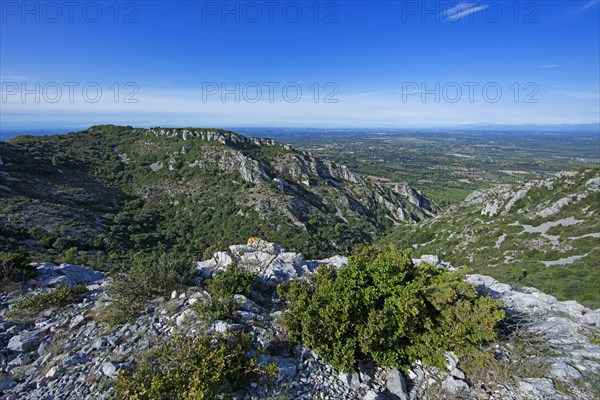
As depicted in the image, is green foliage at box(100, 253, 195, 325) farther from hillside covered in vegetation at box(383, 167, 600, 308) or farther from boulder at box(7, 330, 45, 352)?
hillside covered in vegetation at box(383, 167, 600, 308)

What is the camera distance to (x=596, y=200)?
32.1m

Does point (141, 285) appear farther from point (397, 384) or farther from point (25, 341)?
point (397, 384)

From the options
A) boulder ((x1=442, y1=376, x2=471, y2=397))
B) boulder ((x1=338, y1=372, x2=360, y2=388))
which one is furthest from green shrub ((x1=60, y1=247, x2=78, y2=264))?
boulder ((x1=442, y1=376, x2=471, y2=397))

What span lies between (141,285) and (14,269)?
201 inches

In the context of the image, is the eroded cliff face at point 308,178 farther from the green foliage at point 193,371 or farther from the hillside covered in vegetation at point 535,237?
the green foliage at point 193,371

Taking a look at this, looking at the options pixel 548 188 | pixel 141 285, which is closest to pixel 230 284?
pixel 141 285

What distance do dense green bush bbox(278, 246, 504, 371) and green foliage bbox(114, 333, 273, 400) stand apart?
4.73ft

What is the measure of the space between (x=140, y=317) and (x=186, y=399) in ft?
11.8

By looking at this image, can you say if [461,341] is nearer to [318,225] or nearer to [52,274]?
[52,274]

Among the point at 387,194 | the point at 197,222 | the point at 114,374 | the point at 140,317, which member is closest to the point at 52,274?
the point at 140,317

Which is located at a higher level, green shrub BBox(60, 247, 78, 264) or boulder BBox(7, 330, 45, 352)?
boulder BBox(7, 330, 45, 352)

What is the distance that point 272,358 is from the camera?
20.2 feet

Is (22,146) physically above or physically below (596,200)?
above

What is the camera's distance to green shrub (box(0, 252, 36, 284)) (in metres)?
9.21
